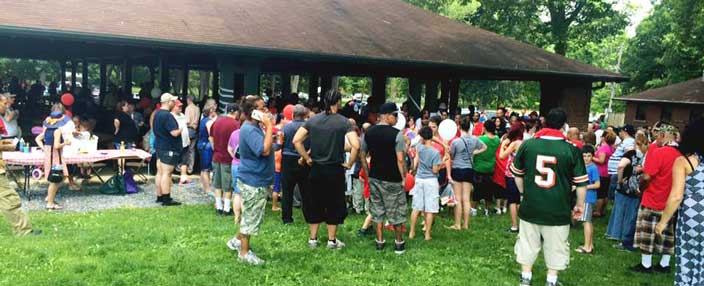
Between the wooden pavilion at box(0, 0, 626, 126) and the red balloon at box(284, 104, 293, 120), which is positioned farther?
the wooden pavilion at box(0, 0, 626, 126)

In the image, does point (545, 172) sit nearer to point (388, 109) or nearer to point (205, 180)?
point (388, 109)

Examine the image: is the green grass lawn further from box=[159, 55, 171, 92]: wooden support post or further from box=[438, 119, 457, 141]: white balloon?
box=[159, 55, 171, 92]: wooden support post

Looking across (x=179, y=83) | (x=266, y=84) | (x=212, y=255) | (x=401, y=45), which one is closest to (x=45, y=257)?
(x=212, y=255)

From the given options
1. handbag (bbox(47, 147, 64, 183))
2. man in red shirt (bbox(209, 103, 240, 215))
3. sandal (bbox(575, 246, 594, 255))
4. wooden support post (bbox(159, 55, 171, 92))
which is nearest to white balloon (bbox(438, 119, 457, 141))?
sandal (bbox(575, 246, 594, 255))

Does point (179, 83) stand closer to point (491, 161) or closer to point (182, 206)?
point (182, 206)

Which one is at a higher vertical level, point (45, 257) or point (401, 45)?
point (401, 45)

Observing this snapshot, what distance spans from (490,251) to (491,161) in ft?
6.09

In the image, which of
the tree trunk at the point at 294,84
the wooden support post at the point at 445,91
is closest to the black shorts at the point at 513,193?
the wooden support post at the point at 445,91

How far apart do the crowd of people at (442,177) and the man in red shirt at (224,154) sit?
0.02m

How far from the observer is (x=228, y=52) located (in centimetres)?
977

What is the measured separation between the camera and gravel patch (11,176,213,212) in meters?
7.74

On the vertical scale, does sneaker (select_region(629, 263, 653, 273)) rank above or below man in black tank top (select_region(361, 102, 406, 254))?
below

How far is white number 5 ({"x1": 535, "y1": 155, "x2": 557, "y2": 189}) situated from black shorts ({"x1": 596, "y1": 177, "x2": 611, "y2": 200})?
414 centimetres

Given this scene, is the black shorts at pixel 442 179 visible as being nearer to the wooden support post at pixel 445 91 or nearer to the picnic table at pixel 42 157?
the picnic table at pixel 42 157
